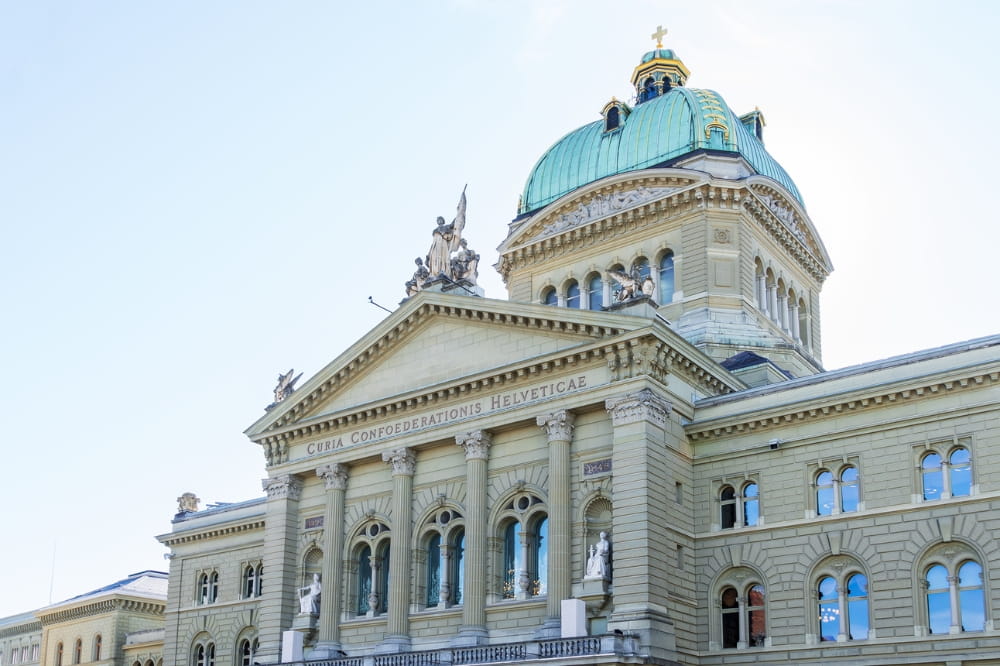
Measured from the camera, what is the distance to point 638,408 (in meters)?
38.6

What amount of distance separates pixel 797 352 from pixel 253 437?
22218mm

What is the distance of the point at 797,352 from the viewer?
51500 millimetres

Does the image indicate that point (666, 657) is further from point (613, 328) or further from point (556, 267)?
point (556, 267)

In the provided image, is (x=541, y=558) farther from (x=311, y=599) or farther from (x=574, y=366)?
(x=311, y=599)

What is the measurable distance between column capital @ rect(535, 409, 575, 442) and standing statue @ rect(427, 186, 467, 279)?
28.4 feet

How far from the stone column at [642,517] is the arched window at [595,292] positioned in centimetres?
1546

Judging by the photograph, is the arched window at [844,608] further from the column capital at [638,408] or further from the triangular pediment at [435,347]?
the triangular pediment at [435,347]

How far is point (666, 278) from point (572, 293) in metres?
4.79

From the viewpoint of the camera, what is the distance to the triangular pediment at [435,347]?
4119 cm

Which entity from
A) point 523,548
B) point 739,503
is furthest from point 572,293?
point 739,503

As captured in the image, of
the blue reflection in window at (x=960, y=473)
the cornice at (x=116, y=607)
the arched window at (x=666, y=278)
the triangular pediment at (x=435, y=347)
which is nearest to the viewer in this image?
the blue reflection in window at (x=960, y=473)

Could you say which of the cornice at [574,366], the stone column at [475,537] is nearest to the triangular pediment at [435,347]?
the cornice at [574,366]

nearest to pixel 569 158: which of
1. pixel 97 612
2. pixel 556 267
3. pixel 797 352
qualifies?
pixel 556 267

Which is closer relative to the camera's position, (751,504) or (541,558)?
(751,504)
